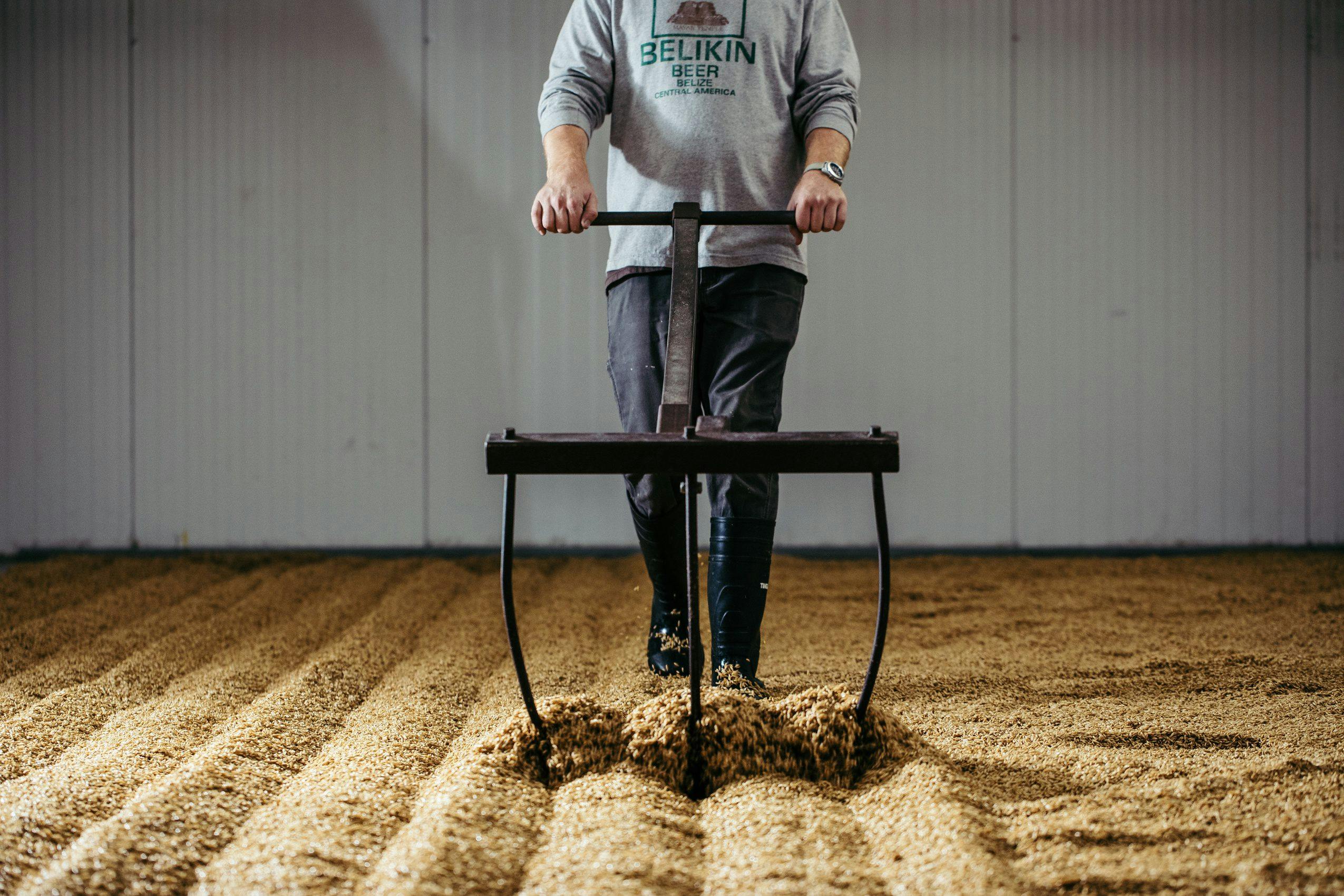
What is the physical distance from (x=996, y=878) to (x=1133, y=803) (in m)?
0.23

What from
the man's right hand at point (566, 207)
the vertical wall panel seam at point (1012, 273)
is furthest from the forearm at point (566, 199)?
the vertical wall panel seam at point (1012, 273)

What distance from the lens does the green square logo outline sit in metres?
1.38

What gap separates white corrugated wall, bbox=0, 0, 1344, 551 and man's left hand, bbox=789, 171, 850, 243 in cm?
202

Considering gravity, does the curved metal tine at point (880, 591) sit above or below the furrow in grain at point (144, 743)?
above

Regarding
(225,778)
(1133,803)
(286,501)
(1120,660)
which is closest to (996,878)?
(1133,803)

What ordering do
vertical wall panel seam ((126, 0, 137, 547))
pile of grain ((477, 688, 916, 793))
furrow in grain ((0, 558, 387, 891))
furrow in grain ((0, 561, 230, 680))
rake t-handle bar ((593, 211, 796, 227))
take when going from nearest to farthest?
1. furrow in grain ((0, 558, 387, 891))
2. pile of grain ((477, 688, 916, 793))
3. rake t-handle bar ((593, 211, 796, 227))
4. furrow in grain ((0, 561, 230, 680))
5. vertical wall panel seam ((126, 0, 137, 547))

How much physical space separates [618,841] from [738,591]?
1.60 ft

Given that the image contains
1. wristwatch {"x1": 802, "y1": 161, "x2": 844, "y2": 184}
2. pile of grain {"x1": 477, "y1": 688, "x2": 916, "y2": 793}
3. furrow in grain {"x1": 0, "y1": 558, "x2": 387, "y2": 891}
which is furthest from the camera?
wristwatch {"x1": 802, "y1": 161, "x2": 844, "y2": 184}

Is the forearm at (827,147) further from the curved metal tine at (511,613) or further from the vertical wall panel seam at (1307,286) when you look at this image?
the vertical wall panel seam at (1307,286)

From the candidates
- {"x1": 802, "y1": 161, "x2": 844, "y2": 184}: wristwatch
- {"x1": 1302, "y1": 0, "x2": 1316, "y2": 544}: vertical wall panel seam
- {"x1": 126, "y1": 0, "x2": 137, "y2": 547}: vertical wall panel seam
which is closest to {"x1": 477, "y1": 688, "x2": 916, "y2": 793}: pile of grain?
{"x1": 802, "y1": 161, "x2": 844, "y2": 184}: wristwatch

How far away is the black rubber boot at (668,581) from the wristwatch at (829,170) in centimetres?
55

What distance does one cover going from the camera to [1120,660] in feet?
5.57

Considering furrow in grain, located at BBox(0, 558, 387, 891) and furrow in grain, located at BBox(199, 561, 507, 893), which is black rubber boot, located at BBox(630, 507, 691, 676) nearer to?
furrow in grain, located at BBox(199, 561, 507, 893)

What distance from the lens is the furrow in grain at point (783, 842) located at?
0.74 metres
